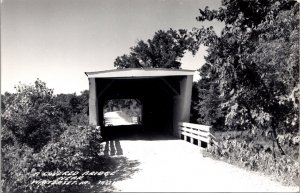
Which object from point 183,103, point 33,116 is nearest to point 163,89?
point 183,103

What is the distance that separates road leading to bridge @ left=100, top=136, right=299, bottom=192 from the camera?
5.75 metres

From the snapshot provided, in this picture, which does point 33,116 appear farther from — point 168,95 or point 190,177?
point 168,95

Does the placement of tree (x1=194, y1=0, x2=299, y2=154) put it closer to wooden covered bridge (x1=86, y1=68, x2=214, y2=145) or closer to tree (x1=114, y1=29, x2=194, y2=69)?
wooden covered bridge (x1=86, y1=68, x2=214, y2=145)

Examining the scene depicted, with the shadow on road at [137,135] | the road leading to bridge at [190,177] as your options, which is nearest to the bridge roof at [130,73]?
the shadow on road at [137,135]

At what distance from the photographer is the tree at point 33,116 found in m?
7.82

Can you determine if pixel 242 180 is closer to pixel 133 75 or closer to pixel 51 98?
pixel 51 98

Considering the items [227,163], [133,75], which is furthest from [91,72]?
[227,163]

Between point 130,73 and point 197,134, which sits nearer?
point 197,134

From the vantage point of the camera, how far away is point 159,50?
158ft

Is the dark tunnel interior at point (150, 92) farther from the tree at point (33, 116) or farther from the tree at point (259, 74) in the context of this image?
the tree at point (259, 74)

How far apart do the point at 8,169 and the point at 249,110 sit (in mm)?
5659

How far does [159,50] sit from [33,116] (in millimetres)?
41129

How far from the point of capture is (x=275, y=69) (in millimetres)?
7664

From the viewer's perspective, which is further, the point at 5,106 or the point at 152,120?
the point at 152,120
